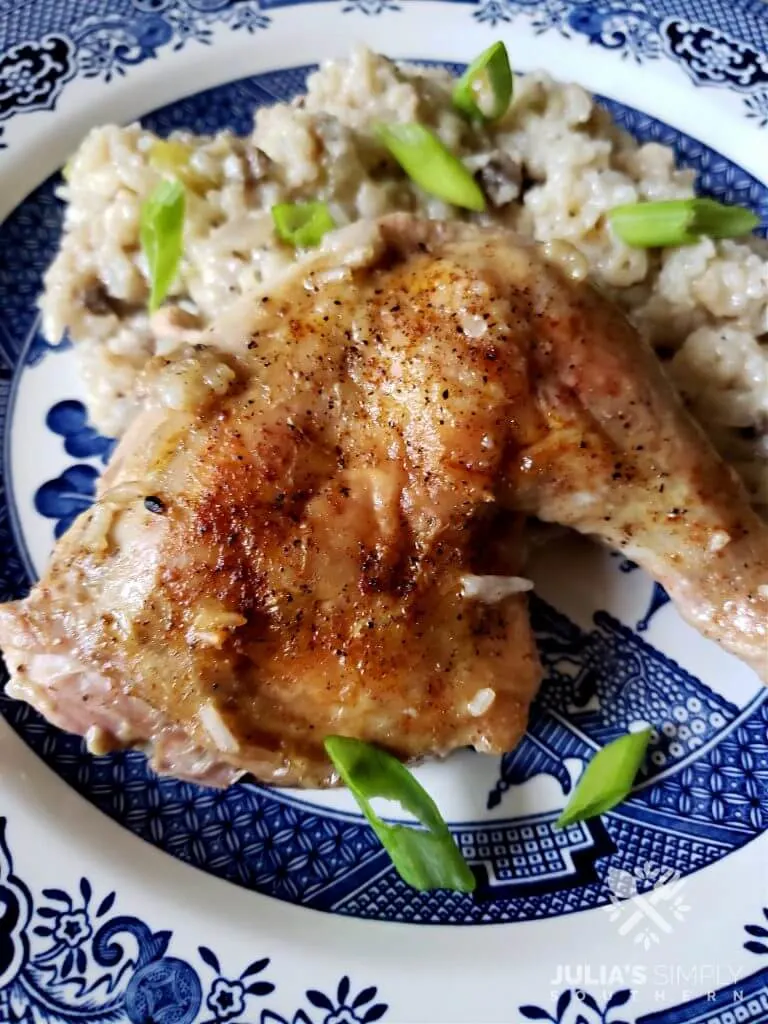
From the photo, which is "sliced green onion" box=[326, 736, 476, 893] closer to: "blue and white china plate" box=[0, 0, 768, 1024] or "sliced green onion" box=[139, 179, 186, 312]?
"blue and white china plate" box=[0, 0, 768, 1024]

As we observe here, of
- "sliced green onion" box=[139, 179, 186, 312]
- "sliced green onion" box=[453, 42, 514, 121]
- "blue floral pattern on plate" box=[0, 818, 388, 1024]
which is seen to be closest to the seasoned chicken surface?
"blue floral pattern on plate" box=[0, 818, 388, 1024]

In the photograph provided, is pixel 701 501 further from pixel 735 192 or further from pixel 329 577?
pixel 735 192

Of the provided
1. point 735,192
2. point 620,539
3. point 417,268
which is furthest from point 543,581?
point 735,192

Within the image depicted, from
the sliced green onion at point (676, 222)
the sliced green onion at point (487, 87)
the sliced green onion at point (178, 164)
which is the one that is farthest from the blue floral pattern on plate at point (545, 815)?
the sliced green onion at point (178, 164)

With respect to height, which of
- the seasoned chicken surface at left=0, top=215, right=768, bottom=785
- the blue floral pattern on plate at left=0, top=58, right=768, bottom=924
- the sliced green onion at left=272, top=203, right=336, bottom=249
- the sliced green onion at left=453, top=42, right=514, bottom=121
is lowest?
the blue floral pattern on plate at left=0, top=58, right=768, bottom=924

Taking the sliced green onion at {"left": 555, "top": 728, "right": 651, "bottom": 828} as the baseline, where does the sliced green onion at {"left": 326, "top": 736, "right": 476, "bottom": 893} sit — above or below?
above

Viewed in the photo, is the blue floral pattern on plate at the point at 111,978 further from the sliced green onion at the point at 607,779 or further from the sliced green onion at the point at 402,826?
the sliced green onion at the point at 607,779

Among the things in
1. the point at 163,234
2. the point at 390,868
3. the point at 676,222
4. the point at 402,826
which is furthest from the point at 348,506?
the point at 676,222
